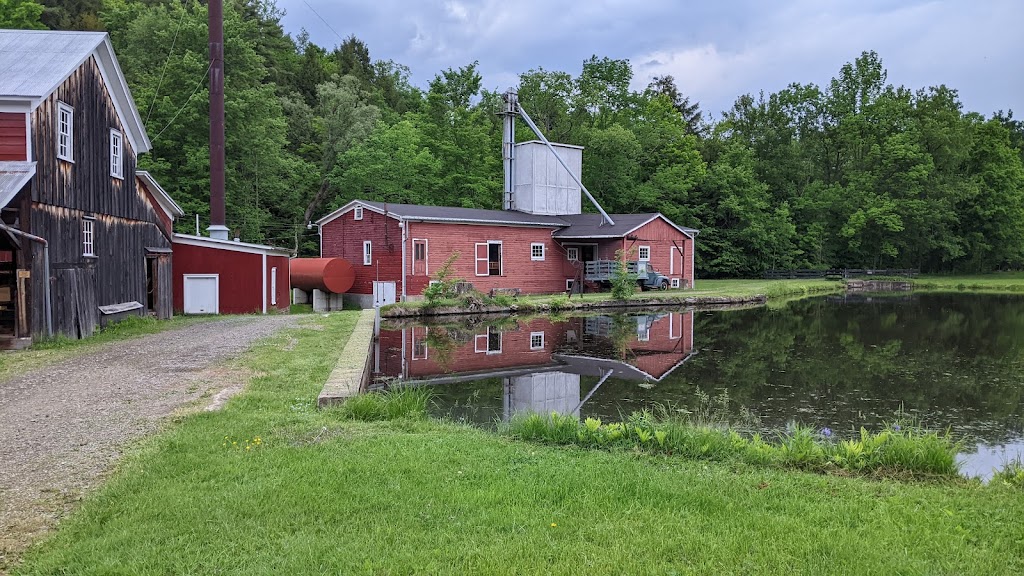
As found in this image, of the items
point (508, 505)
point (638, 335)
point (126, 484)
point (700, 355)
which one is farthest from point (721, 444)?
point (638, 335)

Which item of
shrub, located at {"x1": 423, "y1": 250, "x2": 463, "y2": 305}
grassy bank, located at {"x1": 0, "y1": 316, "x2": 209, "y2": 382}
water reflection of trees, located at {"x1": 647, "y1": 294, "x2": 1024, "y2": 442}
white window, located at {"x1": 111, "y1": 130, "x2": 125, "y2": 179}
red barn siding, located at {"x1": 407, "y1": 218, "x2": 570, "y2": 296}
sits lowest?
water reflection of trees, located at {"x1": 647, "y1": 294, "x2": 1024, "y2": 442}

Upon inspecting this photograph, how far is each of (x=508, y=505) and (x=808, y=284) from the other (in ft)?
129

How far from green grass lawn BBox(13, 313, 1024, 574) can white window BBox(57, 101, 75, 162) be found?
35.1 ft

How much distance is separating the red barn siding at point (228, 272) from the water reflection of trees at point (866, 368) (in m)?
12.8

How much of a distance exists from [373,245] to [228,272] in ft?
24.0

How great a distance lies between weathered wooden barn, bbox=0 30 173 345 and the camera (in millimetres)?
12859

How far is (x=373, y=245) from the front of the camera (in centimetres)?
2783

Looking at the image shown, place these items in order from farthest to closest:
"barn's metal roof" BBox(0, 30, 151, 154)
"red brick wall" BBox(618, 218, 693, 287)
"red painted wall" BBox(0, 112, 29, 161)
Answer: "red brick wall" BBox(618, 218, 693, 287)
"barn's metal roof" BBox(0, 30, 151, 154)
"red painted wall" BBox(0, 112, 29, 161)

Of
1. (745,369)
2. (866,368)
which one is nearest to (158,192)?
(745,369)

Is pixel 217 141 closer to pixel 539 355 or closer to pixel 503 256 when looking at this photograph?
pixel 503 256

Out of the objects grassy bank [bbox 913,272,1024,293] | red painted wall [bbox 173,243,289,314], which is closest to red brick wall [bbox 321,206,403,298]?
red painted wall [bbox 173,243,289,314]

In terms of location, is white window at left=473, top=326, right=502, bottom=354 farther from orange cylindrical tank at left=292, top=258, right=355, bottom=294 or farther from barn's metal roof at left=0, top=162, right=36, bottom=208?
orange cylindrical tank at left=292, top=258, right=355, bottom=294

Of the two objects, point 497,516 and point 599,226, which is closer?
point 497,516

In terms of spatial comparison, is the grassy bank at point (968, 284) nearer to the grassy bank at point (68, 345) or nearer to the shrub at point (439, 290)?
the shrub at point (439, 290)
